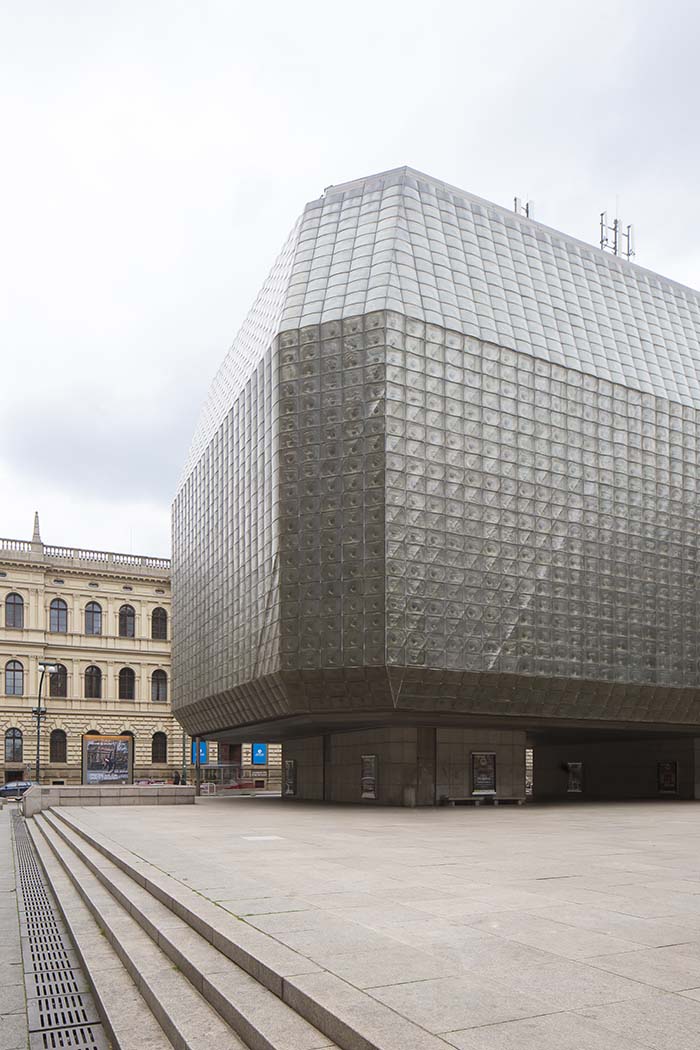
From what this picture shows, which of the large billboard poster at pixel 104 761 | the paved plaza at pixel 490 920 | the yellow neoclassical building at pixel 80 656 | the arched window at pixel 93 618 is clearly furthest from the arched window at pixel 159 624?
the paved plaza at pixel 490 920

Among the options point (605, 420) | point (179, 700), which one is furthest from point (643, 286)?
point (179, 700)

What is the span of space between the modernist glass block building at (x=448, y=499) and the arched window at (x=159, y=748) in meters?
39.3

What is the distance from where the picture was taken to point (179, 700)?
60.1 metres

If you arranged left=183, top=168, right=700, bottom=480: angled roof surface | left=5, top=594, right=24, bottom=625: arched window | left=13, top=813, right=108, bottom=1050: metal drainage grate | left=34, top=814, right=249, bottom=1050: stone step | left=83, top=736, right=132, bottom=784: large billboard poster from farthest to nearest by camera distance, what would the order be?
left=5, top=594, right=24, bottom=625: arched window < left=83, top=736, right=132, bottom=784: large billboard poster < left=183, top=168, right=700, bottom=480: angled roof surface < left=13, top=813, right=108, bottom=1050: metal drainage grate < left=34, top=814, right=249, bottom=1050: stone step

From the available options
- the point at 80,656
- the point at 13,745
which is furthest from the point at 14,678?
the point at 80,656

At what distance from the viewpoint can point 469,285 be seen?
4222 cm

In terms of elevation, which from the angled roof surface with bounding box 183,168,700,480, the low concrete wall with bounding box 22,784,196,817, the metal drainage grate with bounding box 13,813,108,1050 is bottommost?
the low concrete wall with bounding box 22,784,196,817

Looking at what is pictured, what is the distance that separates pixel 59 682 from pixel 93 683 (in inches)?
126

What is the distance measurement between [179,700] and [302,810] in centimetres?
2472

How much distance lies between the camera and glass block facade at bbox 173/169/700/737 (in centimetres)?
3822

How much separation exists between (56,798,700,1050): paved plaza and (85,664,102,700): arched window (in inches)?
2561

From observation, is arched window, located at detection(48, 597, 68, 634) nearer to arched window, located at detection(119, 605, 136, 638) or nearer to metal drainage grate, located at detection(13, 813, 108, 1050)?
arched window, located at detection(119, 605, 136, 638)

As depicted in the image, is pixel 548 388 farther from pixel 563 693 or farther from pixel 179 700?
pixel 179 700

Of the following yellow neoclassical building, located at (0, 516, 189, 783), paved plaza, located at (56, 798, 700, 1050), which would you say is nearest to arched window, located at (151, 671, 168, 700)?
yellow neoclassical building, located at (0, 516, 189, 783)
